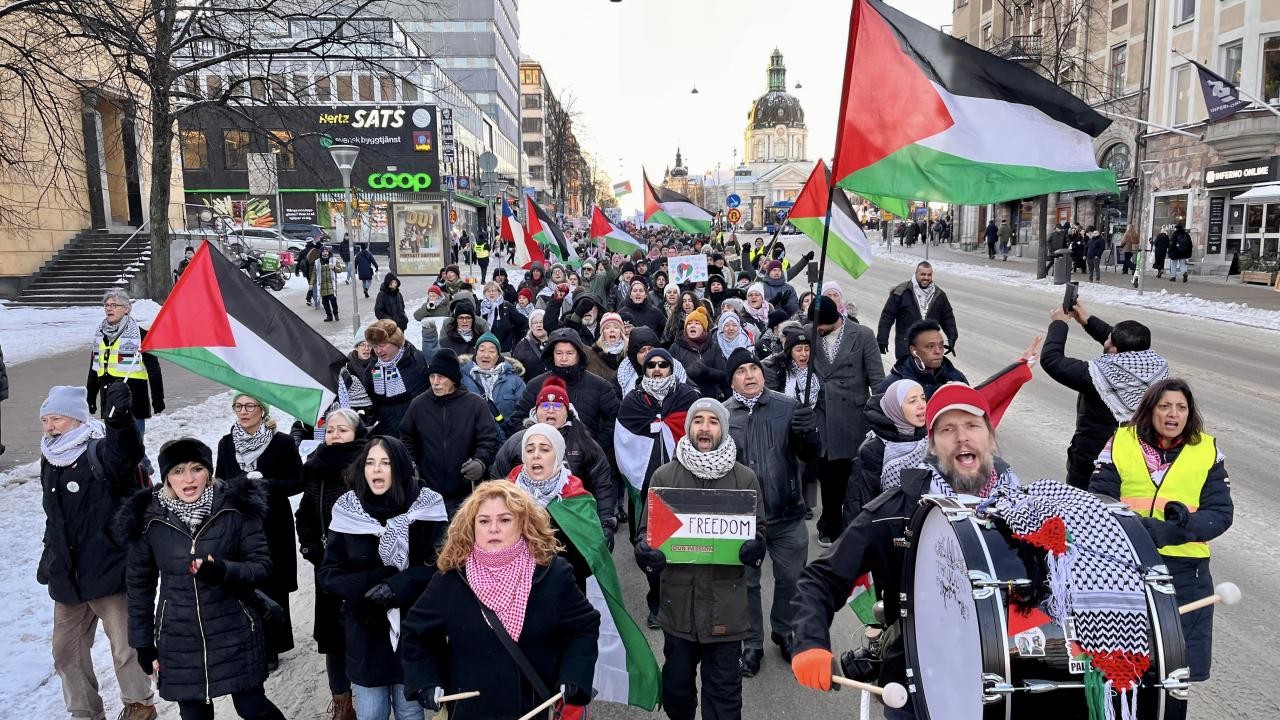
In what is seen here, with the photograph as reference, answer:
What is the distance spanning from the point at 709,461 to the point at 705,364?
12.3 feet

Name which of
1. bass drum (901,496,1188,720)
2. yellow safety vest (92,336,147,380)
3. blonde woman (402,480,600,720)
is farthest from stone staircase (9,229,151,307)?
bass drum (901,496,1188,720)

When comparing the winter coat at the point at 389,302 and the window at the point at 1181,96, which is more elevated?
the window at the point at 1181,96

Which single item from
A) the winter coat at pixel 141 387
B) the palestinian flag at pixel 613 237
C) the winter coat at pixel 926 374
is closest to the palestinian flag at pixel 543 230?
the palestinian flag at pixel 613 237

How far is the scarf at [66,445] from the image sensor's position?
436 cm

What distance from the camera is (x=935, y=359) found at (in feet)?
19.9

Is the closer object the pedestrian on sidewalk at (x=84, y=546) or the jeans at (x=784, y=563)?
the pedestrian on sidewalk at (x=84, y=546)

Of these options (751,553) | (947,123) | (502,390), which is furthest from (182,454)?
(947,123)

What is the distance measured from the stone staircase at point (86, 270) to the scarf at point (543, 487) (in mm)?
22032

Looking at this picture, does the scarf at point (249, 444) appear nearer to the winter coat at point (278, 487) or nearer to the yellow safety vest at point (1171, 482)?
the winter coat at point (278, 487)

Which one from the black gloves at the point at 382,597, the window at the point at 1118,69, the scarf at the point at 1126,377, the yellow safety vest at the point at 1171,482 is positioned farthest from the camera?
the window at the point at 1118,69

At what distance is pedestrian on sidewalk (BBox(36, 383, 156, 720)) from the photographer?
4344 mm

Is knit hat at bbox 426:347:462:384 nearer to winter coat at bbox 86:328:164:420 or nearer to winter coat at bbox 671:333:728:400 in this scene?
winter coat at bbox 671:333:728:400

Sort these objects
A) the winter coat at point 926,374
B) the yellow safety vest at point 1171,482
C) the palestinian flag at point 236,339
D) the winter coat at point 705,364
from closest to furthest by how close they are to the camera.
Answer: the yellow safety vest at point 1171,482 < the palestinian flag at point 236,339 < the winter coat at point 926,374 < the winter coat at point 705,364

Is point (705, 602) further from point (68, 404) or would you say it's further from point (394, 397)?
point (394, 397)
